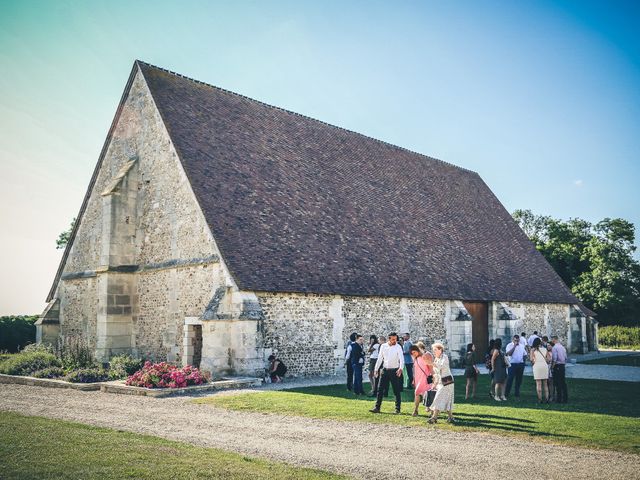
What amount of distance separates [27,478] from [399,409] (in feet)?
22.9

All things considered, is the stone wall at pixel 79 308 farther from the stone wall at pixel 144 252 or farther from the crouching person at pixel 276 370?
the crouching person at pixel 276 370

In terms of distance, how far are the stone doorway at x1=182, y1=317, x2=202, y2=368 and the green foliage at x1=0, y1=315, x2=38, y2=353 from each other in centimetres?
1389

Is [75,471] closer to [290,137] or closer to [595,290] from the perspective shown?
[290,137]

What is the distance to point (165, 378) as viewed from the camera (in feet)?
46.6

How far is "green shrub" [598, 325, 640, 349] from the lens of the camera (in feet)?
132

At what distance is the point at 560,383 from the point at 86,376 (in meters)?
12.0

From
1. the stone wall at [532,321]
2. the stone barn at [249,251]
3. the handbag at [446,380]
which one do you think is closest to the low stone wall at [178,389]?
the stone barn at [249,251]

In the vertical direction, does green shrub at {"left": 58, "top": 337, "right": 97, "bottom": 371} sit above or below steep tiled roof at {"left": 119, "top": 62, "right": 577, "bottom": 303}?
below

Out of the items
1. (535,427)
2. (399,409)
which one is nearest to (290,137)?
(399,409)

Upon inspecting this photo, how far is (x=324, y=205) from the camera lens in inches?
816

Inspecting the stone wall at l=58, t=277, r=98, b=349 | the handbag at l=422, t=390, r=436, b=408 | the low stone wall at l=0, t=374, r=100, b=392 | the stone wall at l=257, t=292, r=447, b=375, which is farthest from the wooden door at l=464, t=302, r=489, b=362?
the low stone wall at l=0, t=374, r=100, b=392

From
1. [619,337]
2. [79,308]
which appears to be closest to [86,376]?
[79,308]

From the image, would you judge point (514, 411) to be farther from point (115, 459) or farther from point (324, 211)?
point (324, 211)

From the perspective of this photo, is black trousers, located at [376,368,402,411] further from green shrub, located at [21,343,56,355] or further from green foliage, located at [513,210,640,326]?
green foliage, located at [513,210,640,326]
